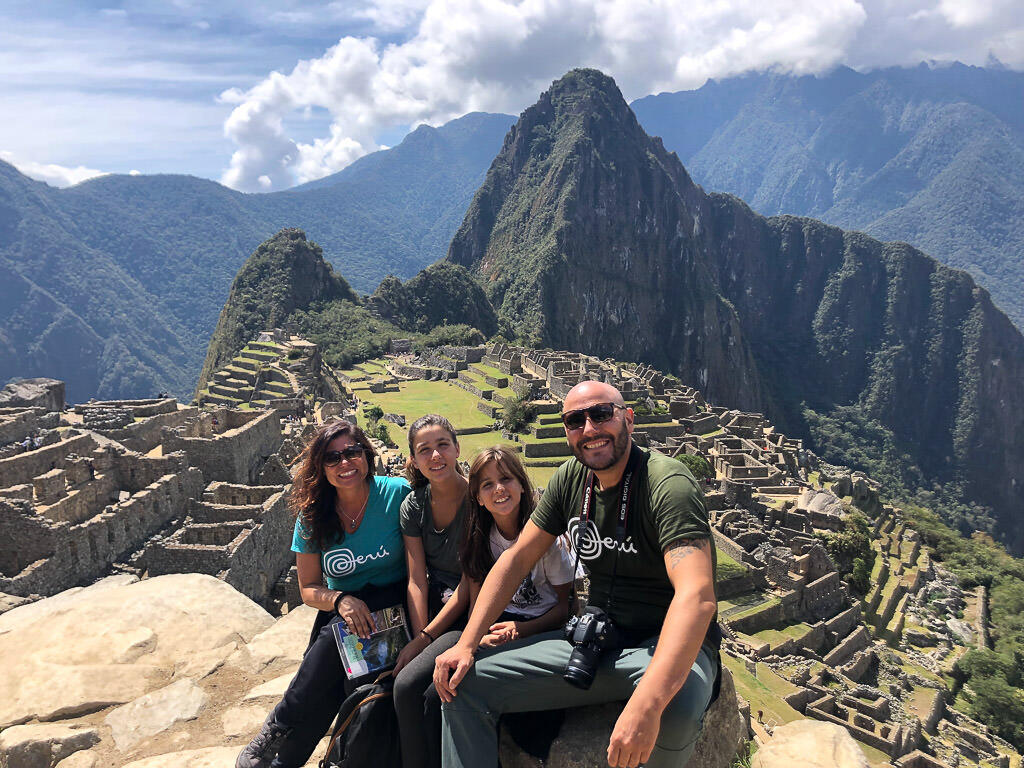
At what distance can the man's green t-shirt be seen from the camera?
356cm

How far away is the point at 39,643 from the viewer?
6297 millimetres

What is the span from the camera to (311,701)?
14.4 feet

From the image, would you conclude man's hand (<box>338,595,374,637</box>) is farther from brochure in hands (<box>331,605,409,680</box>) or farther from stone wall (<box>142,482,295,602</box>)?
stone wall (<box>142,482,295,602</box>)

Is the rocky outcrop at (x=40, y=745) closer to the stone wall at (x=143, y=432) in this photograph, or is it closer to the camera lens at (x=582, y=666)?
the camera lens at (x=582, y=666)

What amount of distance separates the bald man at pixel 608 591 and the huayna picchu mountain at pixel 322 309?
6420 cm

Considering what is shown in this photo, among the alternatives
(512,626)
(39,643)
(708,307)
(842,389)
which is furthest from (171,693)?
(842,389)

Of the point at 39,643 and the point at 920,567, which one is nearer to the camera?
the point at 39,643

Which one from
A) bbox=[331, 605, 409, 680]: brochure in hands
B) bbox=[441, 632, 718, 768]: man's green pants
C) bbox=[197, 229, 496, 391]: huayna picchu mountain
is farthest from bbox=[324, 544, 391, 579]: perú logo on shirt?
bbox=[197, 229, 496, 391]: huayna picchu mountain

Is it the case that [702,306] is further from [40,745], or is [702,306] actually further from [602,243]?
[40,745]

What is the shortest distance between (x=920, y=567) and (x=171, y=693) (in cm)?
3811

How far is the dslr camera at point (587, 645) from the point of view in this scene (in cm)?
357

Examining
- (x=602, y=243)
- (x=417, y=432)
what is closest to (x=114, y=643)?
(x=417, y=432)

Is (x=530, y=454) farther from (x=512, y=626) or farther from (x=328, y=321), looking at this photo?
(x=328, y=321)

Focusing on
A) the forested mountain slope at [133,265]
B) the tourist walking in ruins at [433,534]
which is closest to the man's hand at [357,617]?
the tourist walking in ruins at [433,534]
